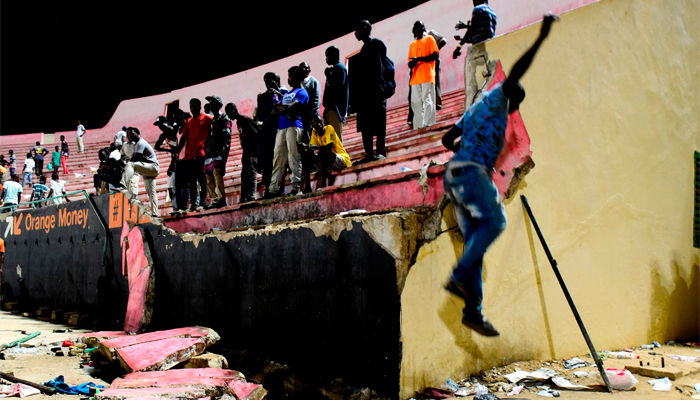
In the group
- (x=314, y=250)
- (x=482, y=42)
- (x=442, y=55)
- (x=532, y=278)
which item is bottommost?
(x=532, y=278)

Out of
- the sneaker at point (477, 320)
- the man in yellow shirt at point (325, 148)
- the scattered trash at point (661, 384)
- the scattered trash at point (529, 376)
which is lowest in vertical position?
the scattered trash at point (661, 384)

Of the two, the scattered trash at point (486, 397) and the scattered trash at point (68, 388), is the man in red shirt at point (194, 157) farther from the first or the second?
the scattered trash at point (486, 397)

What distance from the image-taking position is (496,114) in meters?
2.52

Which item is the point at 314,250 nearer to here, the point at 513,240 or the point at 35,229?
the point at 513,240

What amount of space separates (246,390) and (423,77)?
14.2 ft

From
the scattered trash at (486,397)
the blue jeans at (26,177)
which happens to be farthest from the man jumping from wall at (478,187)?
the blue jeans at (26,177)

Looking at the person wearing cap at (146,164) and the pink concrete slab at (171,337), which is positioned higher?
the person wearing cap at (146,164)

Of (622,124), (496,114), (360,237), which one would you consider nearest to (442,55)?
(622,124)

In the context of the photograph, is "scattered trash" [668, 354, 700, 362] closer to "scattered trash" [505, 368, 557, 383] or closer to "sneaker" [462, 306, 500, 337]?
"scattered trash" [505, 368, 557, 383]

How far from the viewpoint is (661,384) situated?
3496 mm

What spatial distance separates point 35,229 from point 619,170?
8624 mm

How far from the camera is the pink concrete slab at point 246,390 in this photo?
12.5 ft

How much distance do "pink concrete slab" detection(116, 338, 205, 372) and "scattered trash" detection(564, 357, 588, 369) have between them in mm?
3026

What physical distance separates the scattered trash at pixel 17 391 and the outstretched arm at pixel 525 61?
3955 millimetres
